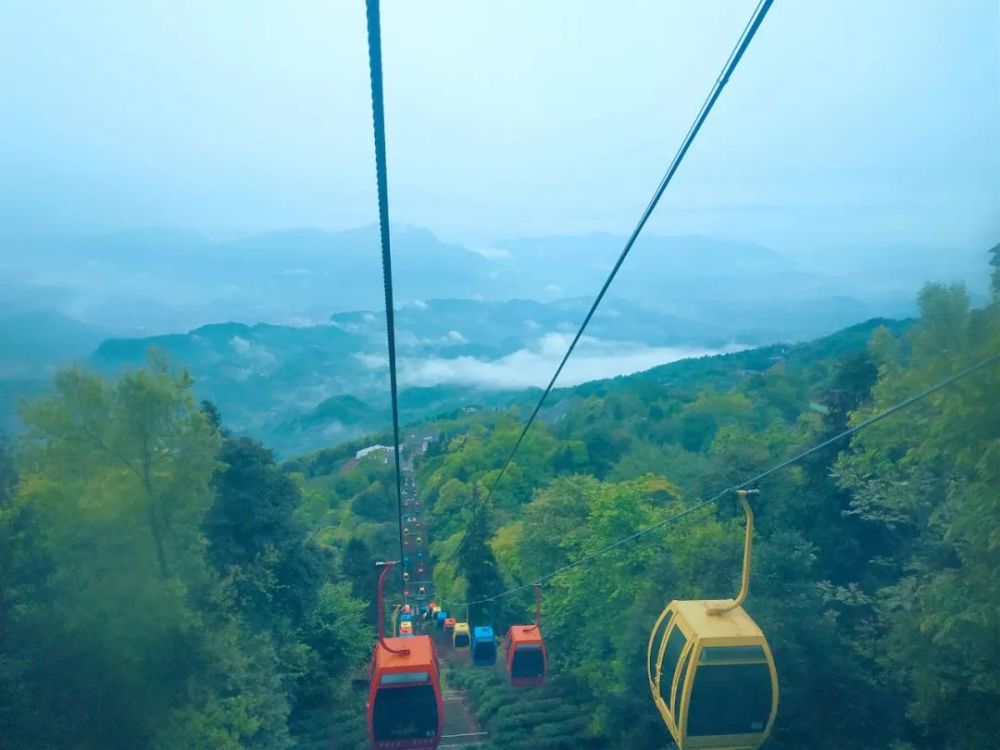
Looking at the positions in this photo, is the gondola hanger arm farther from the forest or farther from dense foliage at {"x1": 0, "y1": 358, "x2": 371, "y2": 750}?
dense foliage at {"x1": 0, "y1": 358, "x2": 371, "y2": 750}

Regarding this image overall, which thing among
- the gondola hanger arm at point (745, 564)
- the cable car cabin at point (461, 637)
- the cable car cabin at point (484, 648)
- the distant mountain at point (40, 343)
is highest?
the distant mountain at point (40, 343)

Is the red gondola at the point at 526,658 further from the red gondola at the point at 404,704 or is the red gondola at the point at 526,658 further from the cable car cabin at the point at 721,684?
the cable car cabin at the point at 721,684

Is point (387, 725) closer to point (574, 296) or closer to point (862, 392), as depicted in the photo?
point (862, 392)

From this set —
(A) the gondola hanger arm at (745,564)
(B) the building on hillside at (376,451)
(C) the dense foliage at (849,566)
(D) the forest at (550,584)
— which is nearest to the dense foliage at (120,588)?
(D) the forest at (550,584)

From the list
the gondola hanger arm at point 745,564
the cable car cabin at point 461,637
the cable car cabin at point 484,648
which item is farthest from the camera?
the cable car cabin at point 461,637

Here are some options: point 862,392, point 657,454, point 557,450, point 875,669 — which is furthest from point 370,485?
point 875,669

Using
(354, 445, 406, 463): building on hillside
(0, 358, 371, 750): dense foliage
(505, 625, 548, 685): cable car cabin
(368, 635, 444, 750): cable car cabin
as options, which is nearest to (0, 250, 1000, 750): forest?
(0, 358, 371, 750): dense foliage

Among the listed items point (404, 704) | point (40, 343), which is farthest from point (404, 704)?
point (40, 343)
